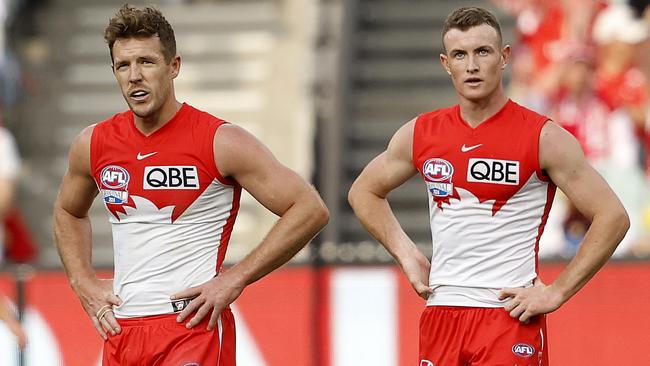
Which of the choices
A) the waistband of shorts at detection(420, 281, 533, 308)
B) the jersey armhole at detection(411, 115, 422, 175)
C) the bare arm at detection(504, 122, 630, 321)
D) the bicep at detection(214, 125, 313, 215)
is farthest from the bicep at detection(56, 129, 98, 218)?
the bare arm at detection(504, 122, 630, 321)

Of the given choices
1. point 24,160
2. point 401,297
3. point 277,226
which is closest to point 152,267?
point 277,226

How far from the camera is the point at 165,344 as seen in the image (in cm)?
606

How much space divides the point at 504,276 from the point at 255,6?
9.15 m

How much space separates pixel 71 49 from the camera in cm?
1527

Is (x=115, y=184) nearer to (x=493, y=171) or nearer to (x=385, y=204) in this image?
(x=385, y=204)

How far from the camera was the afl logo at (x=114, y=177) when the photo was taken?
6180 mm

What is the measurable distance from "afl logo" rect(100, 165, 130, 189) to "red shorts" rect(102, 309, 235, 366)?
1.99ft

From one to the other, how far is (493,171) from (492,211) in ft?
0.60

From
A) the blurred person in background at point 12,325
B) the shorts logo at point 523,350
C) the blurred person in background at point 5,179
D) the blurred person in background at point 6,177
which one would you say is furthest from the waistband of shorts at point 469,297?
the blurred person in background at point 5,179

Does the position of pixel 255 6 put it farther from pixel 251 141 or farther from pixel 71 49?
pixel 251 141

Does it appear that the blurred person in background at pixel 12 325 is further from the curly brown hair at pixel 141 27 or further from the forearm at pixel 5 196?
the forearm at pixel 5 196

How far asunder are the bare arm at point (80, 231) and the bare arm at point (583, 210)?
73.7 inches

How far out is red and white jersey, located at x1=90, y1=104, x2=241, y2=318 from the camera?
6.12 metres

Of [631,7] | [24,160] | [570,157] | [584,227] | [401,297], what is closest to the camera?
[570,157]
